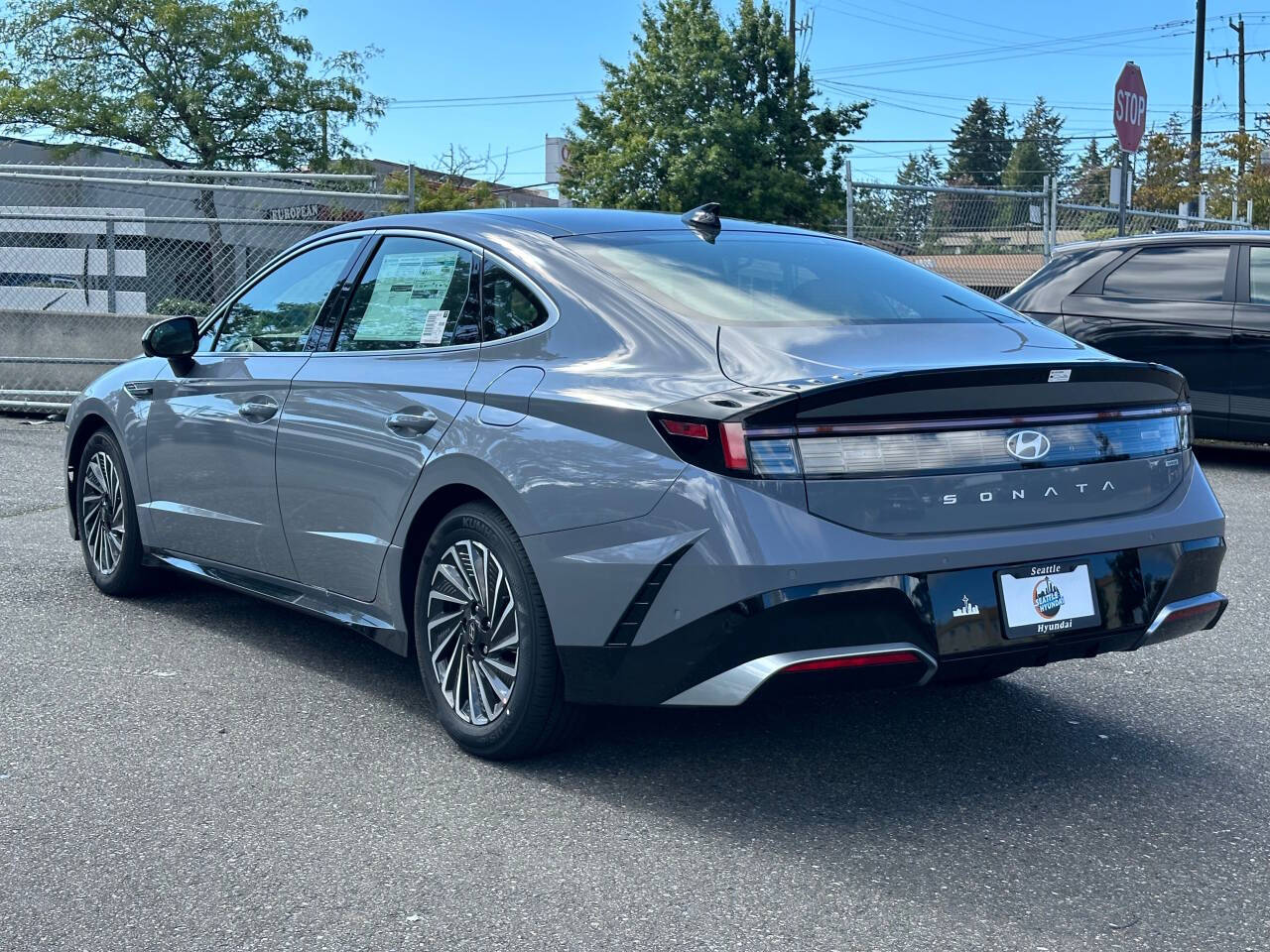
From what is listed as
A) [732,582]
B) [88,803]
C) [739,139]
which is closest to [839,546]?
[732,582]

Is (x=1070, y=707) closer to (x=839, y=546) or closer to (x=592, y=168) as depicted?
(x=839, y=546)

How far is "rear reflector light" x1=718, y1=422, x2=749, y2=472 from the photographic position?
3387 millimetres

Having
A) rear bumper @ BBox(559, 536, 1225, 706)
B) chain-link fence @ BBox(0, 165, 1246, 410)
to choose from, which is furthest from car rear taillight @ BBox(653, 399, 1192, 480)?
chain-link fence @ BBox(0, 165, 1246, 410)

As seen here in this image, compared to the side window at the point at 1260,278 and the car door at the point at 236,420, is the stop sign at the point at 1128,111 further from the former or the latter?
the car door at the point at 236,420

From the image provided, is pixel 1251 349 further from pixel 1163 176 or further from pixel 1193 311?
pixel 1163 176

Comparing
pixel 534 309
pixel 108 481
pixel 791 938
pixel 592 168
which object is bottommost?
pixel 791 938

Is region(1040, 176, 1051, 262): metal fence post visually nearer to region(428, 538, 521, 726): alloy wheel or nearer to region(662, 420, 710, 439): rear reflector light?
region(428, 538, 521, 726): alloy wheel

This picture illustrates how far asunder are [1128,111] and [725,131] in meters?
30.6

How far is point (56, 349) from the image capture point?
1336 cm

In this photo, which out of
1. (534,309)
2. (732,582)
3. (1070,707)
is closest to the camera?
(732,582)

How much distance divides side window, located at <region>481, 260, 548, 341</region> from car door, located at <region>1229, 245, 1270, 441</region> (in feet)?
23.3

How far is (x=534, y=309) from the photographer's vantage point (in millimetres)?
4137

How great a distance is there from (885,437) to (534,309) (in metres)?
1.16

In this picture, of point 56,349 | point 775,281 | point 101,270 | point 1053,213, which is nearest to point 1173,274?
point 775,281
